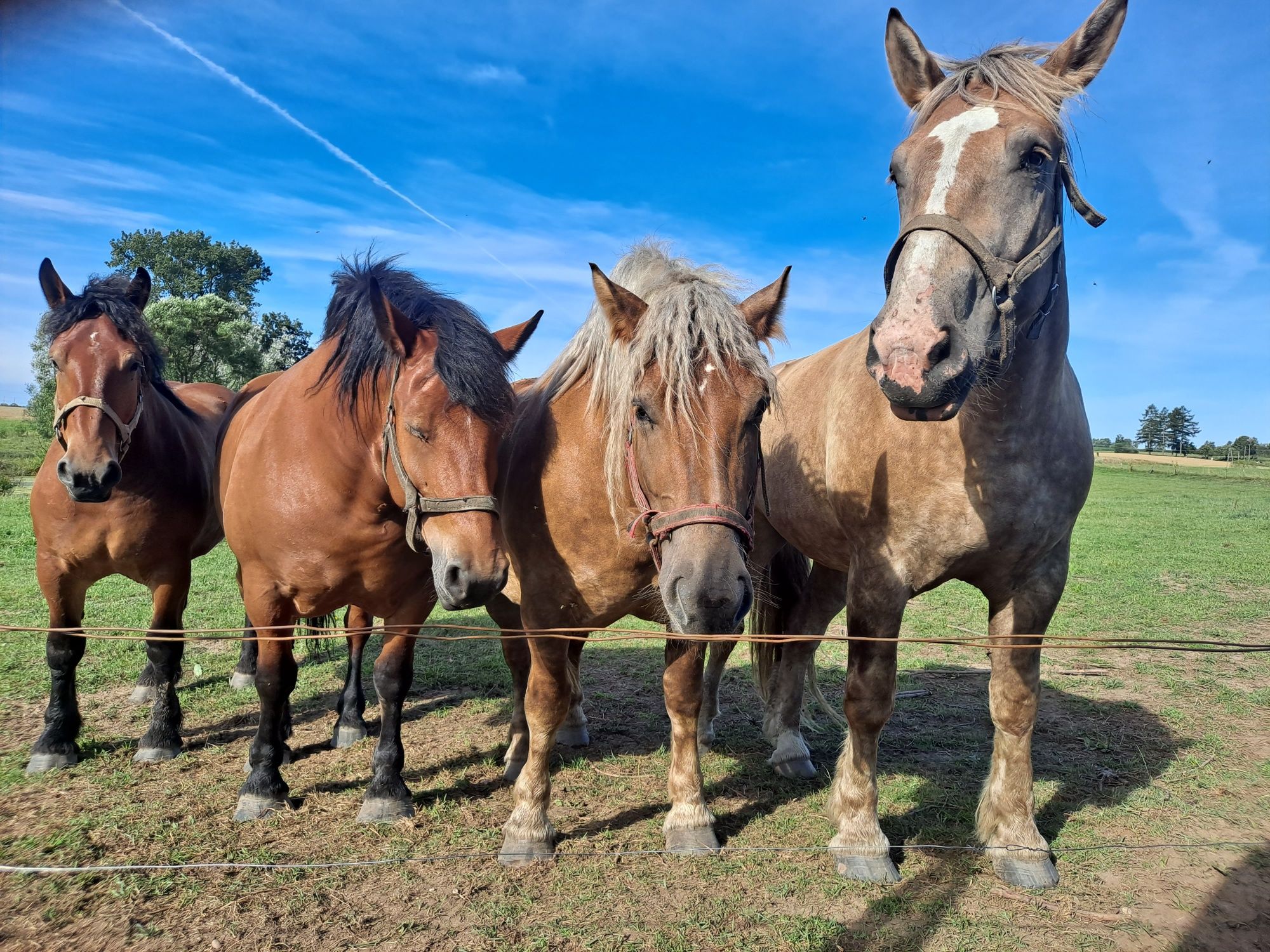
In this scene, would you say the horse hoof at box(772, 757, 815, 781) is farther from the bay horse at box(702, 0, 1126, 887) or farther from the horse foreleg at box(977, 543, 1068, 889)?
the horse foreleg at box(977, 543, 1068, 889)

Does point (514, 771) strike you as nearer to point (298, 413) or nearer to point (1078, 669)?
point (298, 413)

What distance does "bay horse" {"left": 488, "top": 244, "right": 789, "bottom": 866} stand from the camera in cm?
271

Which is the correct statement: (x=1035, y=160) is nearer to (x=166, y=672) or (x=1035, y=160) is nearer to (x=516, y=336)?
(x=516, y=336)

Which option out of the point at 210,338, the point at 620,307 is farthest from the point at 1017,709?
the point at 210,338

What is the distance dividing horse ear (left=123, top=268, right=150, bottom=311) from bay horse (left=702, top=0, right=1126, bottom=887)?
4.28 meters

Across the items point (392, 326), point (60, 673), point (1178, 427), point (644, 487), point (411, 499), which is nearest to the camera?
point (644, 487)

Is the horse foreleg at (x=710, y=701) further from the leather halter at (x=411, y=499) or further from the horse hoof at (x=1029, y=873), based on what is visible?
the leather halter at (x=411, y=499)

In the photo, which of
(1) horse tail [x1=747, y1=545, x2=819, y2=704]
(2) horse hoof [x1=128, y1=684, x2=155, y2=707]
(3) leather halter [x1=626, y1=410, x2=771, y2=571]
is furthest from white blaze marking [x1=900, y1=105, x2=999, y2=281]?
(2) horse hoof [x1=128, y1=684, x2=155, y2=707]

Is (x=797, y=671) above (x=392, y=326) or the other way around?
the other way around

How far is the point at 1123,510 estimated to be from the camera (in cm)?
2236

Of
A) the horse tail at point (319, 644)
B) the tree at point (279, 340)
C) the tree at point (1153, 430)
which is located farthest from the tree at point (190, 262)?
the tree at point (1153, 430)

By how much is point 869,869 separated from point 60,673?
4.81 meters

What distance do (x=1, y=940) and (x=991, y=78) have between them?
198 inches

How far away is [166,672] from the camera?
15.0ft
